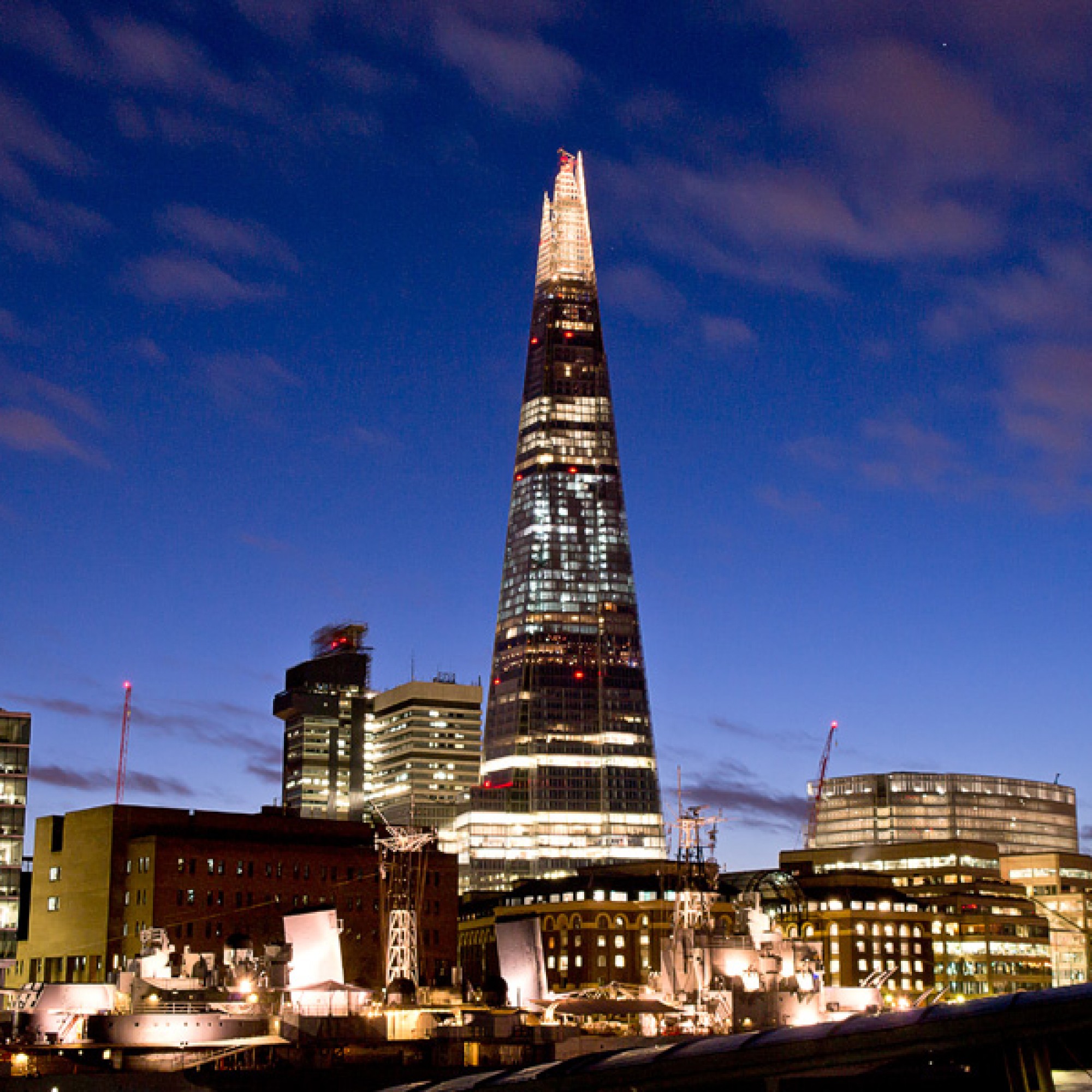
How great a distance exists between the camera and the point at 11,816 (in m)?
146

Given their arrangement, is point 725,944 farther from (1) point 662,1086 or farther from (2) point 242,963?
(1) point 662,1086

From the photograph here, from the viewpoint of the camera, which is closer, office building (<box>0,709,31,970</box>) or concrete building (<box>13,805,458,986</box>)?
office building (<box>0,709,31,970</box>)

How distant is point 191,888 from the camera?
159 m

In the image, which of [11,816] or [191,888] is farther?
[191,888]

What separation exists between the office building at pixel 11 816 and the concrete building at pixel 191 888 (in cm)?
1331

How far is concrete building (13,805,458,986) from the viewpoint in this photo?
157 metres

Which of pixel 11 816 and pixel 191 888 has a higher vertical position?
pixel 11 816

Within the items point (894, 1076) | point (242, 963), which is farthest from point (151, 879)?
point (894, 1076)

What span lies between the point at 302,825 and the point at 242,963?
245 ft

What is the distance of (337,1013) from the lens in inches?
4070

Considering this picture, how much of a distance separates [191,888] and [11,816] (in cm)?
2162

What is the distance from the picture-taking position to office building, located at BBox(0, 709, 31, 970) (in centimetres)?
14300

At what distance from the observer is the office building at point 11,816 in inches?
5630

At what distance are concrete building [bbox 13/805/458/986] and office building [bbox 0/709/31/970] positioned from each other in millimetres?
13309
